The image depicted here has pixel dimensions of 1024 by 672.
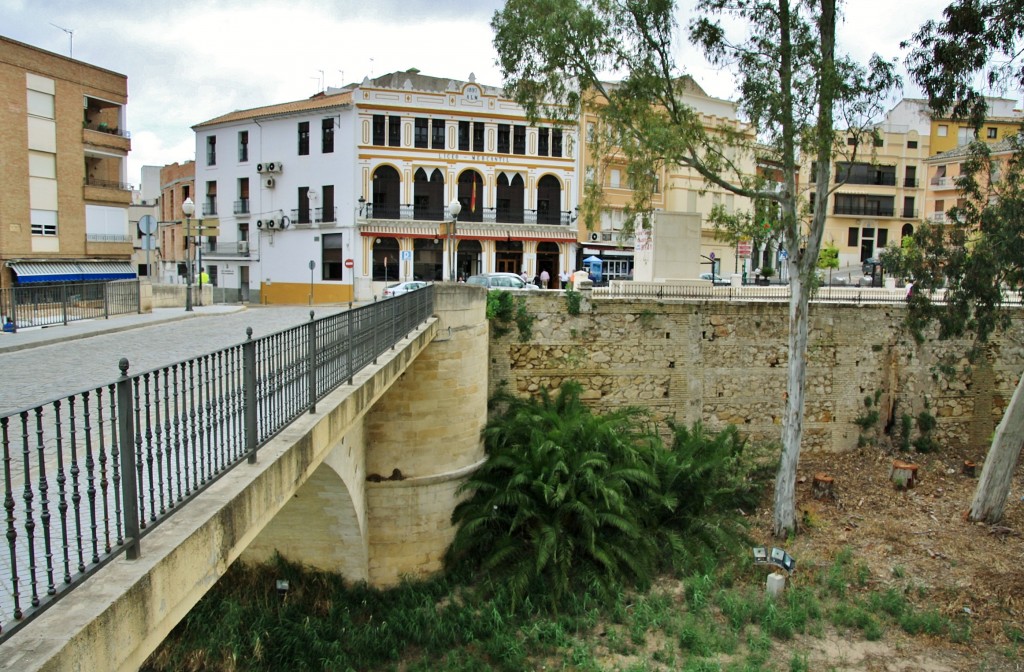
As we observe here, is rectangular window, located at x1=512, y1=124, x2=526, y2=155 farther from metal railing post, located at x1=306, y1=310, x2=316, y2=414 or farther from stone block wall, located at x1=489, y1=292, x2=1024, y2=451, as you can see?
metal railing post, located at x1=306, y1=310, x2=316, y2=414

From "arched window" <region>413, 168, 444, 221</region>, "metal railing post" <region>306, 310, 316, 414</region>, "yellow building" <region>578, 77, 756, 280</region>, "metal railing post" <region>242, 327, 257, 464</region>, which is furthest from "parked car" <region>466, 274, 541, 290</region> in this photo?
"metal railing post" <region>242, 327, 257, 464</region>

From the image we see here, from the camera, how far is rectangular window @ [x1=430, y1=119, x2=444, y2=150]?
34.2 meters

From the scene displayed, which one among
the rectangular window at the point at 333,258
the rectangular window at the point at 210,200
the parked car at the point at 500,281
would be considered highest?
the rectangular window at the point at 210,200

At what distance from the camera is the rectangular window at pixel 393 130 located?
33594 millimetres

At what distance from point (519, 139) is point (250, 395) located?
3191 centimetres

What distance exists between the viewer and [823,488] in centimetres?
1770

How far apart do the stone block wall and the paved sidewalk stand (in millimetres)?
7911

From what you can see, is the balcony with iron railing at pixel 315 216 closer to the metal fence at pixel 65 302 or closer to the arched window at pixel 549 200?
the arched window at pixel 549 200

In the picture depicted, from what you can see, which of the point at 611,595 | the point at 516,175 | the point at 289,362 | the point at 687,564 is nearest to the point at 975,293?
the point at 687,564

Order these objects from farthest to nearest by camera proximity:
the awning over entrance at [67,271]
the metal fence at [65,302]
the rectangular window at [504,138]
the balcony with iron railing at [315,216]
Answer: the rectangular window at [504,138], the balcony with iron railing at [315,216], the awning over entrance at [67,271], the metal fence at [65,302]

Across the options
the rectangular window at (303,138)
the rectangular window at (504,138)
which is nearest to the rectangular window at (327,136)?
the rectangular window at (303,138)

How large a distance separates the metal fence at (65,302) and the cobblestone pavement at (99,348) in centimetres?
52

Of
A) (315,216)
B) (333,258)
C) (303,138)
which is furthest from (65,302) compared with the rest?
(303,138)

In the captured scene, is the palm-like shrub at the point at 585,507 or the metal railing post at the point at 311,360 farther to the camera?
the palm-like shrub at the point at 585,507
